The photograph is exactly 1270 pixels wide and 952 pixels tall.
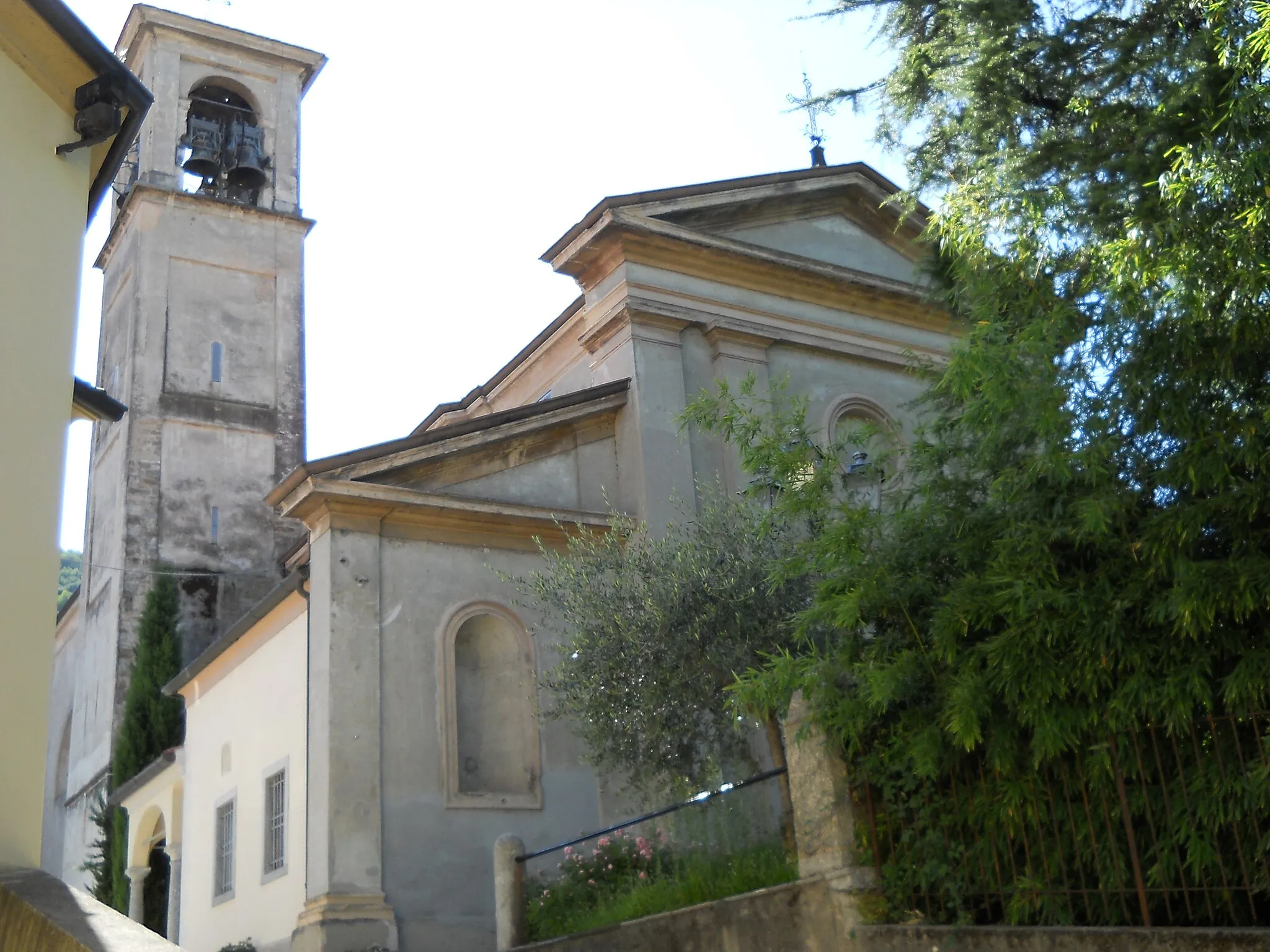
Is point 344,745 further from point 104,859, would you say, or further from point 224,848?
point 104,859

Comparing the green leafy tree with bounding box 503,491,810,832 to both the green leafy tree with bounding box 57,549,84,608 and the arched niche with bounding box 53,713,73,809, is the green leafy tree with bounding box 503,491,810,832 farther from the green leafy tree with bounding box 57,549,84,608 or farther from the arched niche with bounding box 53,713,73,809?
the green leafy tree with bounding box 57,549,84,608

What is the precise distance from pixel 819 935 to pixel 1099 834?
7.17ft

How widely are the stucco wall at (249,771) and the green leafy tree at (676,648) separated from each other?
3312 millimetres

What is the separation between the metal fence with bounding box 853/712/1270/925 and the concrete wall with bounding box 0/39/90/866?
477 centimetres

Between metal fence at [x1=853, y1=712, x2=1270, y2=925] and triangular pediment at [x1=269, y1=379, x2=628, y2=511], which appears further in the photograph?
triangular pediment at [x1=269, y1=379, x2=628, y2=511]

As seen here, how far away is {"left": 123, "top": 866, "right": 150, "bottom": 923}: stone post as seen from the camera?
779 inches

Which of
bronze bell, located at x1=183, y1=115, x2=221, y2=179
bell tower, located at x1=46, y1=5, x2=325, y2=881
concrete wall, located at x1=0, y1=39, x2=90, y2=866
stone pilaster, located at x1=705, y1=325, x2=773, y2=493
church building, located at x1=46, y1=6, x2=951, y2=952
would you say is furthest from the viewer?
bronze bell, located at x1=183, y1=115, x2=221, y2=179

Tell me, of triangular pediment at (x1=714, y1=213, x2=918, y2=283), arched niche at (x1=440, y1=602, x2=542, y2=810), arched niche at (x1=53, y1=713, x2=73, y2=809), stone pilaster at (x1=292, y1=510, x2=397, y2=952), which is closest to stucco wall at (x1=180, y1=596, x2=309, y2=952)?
stone pilaster at (x1=292, y1=510, x2=397, y2=952)

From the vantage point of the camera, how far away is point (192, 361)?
2538 cm

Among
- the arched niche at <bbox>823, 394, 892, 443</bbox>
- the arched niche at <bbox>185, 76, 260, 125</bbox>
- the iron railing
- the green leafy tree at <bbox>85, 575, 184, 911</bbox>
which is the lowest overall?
the iron railing

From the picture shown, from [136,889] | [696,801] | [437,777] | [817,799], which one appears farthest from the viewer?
[136,889]

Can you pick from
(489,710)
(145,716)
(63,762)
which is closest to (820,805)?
(489,710)

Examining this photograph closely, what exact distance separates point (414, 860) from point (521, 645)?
2687 mm

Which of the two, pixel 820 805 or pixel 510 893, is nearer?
pixel 820 805
